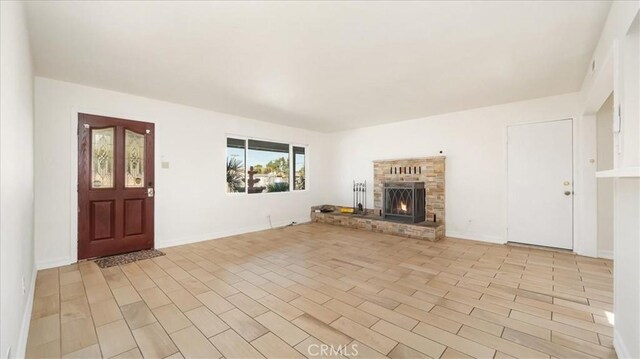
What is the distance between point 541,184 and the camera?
425cm

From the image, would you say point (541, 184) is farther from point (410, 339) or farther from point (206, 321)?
→ point (206, 321)

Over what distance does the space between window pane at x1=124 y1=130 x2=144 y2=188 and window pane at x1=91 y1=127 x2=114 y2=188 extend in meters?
0.18

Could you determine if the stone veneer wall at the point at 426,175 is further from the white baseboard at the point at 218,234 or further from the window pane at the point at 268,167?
the white baseboard at the point at 218,234

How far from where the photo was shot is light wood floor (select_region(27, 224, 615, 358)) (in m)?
1.79

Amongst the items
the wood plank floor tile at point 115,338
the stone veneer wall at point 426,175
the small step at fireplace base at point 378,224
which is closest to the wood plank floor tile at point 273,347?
the wood plank floor tile at point 115,338

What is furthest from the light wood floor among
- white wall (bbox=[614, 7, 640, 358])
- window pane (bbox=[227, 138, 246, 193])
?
window pane (bbox=[227, 138, 246, 193])

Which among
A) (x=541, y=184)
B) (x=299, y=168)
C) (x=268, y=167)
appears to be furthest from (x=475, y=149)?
(x=268, y=167)

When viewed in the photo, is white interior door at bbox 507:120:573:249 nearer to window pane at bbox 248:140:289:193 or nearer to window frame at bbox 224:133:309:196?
window frame at bbox 224:133:309:196

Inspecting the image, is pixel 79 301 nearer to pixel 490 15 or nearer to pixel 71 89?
pixel 71 89

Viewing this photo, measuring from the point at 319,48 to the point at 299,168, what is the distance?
428cm

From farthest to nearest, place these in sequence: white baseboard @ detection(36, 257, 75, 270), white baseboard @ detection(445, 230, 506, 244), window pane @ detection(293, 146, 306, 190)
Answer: window pane @ detection(293, 146, 306, 190)
white baseboard @ detection(445, 230, 506, 244)
white baseboard @ detection(36, 257, 75, 270)

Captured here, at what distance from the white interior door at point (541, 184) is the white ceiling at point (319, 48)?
2.06 ft

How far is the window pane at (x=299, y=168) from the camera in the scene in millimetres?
6609

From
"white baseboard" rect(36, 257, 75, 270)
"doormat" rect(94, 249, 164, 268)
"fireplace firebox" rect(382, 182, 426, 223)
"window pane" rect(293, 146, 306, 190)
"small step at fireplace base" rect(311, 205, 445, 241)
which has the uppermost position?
"window pane" rect(293, 146, 306, 190)
